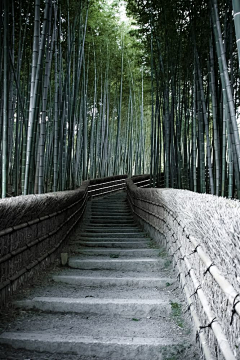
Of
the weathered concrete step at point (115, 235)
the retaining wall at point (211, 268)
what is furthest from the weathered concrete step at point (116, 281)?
the weathered concrete step at point (115, 235)

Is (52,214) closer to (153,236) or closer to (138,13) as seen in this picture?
(153,236)

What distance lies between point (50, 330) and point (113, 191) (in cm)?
916

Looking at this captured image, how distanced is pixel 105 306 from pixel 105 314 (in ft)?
0.15

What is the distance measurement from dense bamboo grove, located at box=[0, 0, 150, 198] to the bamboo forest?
0.02 meters

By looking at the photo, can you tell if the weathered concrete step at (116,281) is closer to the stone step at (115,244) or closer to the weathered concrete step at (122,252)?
the weathered concrete step at (122,252)

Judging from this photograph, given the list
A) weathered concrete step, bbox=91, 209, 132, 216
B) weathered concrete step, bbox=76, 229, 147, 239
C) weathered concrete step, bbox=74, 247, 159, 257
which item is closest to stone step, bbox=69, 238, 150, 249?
weathered concrete step, bbox=74, 247, 159, 257

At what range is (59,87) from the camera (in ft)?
16.6

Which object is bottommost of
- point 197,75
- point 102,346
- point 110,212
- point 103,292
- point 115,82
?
point 102,346

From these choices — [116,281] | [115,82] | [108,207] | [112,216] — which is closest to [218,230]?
[116,281]

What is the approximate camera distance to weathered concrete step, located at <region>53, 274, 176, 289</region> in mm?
2703

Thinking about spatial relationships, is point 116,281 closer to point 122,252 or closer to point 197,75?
point 122,252

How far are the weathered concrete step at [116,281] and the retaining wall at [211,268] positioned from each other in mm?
169

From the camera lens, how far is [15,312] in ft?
7.06

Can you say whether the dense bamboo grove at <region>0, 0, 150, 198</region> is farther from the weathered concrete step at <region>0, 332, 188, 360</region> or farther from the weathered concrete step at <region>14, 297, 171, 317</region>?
the weathered concrete step at <region>0, 332, 188, 360</region>
